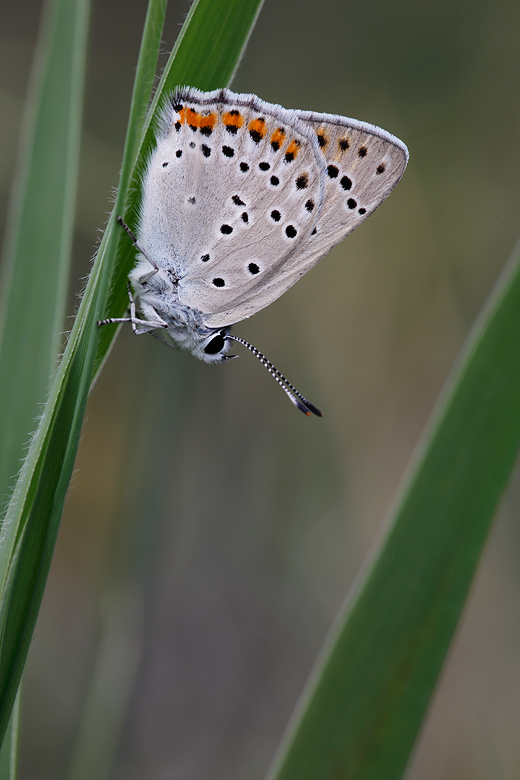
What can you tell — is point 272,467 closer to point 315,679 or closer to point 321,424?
point 321,424

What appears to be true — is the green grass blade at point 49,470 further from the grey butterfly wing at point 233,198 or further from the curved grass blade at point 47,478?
the grey butterfly wing at point 233,198

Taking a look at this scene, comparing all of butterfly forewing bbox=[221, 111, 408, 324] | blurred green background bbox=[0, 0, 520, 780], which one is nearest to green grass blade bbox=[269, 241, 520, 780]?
butterfly forewing bbox=[221, 111, 408, 324]

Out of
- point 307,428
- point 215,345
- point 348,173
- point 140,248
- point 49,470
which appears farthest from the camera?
point 307,428

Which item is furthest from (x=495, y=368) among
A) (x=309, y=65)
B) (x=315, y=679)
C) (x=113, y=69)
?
(x=113, y=69)

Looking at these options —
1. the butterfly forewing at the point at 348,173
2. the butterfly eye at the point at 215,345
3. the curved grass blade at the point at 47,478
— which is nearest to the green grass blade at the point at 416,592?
the curved grass blade at the point at 47,478

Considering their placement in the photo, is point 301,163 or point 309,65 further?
point 309,65

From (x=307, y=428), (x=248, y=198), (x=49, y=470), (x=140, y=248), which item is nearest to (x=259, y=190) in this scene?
(x=248, y=198)

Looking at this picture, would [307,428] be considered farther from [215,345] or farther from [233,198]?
[233,198]
